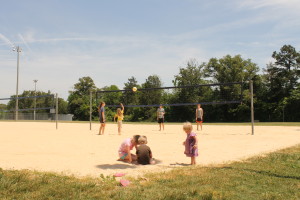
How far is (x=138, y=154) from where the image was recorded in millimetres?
5934

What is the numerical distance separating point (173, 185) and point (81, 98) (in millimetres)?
68168

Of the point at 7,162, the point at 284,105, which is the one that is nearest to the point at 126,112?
the point at 284,105

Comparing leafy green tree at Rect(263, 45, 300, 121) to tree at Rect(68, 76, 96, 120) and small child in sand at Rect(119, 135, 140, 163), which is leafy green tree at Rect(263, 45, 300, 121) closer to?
tree at Rect(68, 76, 96, 120)

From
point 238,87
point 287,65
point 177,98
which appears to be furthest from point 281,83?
point 177,98

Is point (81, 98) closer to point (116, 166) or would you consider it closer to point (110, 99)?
point (110, 99)

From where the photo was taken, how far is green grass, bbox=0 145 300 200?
3.61 m

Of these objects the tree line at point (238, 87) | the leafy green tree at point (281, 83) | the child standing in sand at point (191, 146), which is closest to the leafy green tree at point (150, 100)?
the tree line at point (238, 87)

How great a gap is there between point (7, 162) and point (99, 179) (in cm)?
252

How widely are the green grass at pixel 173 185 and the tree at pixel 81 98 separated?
55.6 meters

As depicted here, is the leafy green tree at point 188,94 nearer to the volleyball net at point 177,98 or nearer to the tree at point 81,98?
the volleyball net at point 177,98

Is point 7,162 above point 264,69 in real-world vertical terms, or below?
below

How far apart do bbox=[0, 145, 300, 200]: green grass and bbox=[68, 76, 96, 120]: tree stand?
5564cm

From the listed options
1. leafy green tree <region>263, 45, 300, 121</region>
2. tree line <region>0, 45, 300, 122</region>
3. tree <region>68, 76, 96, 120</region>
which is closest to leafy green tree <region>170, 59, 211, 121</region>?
tree line <region>0, 45, 300, 122</region>

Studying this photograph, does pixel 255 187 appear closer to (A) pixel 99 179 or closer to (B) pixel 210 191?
(B) pixel 210 191
